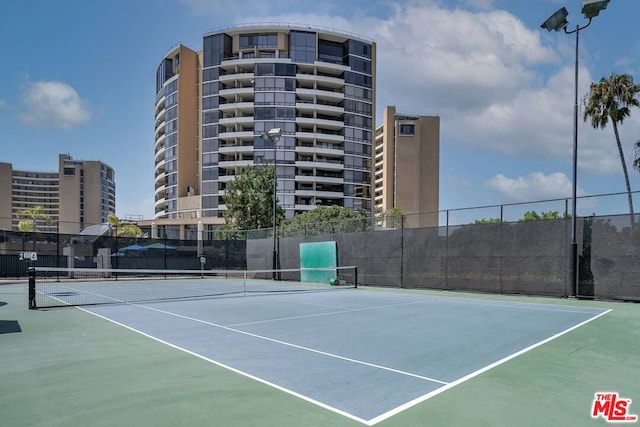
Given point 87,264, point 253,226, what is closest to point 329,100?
point 253,226

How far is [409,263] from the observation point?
23016mm

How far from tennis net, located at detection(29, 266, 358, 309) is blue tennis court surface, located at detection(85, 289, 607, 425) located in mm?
2879

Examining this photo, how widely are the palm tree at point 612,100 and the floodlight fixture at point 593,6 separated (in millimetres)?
14359

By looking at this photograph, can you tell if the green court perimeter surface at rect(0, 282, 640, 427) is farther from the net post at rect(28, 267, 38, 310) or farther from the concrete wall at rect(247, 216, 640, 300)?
the concrete wall at rect(247, 216, 640, 300)

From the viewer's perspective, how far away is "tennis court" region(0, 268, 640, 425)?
533 cm

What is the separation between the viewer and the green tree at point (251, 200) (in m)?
45.5

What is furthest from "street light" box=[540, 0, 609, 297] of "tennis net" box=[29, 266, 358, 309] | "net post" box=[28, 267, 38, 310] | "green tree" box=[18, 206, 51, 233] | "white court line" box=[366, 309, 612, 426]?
"green tree" box=[18, 206, 51, 233]

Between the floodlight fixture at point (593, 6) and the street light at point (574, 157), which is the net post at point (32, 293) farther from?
the floodlight fixture at point (593, 6)

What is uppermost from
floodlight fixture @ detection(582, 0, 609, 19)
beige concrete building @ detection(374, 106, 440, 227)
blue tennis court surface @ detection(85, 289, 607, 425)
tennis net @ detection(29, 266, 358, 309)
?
beige concrete building @ detection(374, 106, 440, 227)

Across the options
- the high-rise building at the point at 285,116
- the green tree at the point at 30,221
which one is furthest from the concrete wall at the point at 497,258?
the green tree at the point at 30,221

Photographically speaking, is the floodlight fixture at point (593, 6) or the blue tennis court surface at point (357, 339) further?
the floodlight fixture at point (593, 6)

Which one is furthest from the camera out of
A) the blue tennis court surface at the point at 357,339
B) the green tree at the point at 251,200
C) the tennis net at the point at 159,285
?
the green tree at the point at 251,200

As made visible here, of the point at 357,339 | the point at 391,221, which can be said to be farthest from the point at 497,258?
the point at 357,339

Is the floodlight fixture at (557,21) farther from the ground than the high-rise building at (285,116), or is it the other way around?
the high-rise building at (285,116)
